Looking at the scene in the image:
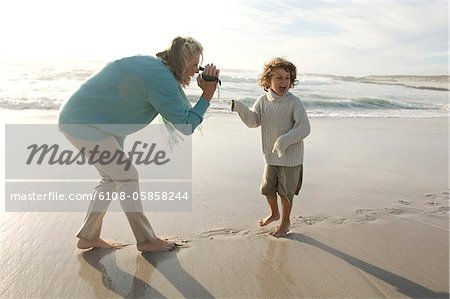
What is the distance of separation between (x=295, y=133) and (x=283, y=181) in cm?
43

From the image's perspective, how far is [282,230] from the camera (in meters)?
3.68

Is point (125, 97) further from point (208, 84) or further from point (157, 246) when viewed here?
point (157, 246)

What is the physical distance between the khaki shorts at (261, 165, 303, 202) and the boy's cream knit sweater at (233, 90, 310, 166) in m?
0.06

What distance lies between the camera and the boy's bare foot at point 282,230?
3662mm

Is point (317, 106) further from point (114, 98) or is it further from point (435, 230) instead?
point (114, 98)

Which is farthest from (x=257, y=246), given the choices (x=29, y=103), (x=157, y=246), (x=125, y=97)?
(x=29, y=103)

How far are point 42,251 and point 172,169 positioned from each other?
2346mm

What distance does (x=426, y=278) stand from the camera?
2986mm

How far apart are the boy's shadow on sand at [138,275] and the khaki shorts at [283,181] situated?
1047 mm

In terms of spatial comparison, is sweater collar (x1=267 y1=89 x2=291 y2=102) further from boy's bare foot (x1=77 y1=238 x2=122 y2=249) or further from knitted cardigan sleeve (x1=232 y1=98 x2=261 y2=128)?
boy's bare foot (x1=77 y1=238 x2=122 y2=249)

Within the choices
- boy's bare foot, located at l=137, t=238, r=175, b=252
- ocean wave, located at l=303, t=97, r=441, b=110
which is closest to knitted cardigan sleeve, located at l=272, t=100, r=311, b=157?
boy's bare foot, located at l=137, t=238, r=175, b=252

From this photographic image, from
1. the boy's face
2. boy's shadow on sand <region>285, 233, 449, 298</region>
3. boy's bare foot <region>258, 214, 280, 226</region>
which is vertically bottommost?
boy's shadow on sand <region>285, 233, 449, 298</region>

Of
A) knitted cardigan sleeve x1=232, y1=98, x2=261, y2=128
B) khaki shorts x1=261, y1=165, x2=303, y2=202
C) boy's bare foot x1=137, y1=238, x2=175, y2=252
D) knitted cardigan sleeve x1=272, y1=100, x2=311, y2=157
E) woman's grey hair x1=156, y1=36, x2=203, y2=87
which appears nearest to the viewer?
woman's grey hair x1=156, y1=36, x2=203, y2=87

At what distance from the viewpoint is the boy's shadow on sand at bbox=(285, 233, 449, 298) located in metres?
2.80
